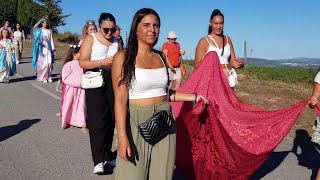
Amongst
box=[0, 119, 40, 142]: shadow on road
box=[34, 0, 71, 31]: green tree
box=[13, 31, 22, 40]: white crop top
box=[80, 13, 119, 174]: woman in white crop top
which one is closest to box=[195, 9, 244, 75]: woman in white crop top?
box=[80, 13, 119, 174]: woman in white crop top

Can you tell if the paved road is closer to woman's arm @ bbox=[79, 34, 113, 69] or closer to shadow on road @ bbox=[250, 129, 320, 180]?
shadow on road @ bbox=[250, 129, 320, 180]

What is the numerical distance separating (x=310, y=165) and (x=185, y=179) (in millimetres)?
1811

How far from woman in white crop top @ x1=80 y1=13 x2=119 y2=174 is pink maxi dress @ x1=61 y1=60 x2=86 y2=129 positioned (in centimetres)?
227

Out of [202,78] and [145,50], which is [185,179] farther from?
[145,50]

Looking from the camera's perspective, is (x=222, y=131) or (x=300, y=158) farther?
(x=300, y=158)

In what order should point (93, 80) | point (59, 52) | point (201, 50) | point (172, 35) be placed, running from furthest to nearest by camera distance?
point (59, 52) < point (172, 35) < point (201, 50) < point (93, 80)

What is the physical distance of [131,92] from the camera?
10.6 feet

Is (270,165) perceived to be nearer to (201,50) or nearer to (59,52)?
(201,50)

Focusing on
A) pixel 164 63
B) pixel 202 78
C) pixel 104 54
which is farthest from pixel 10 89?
pixel 164 63

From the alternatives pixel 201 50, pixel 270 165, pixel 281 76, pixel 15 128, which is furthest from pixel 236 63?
pixel 281 76

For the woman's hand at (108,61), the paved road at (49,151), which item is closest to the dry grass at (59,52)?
the paved road at (49,151)

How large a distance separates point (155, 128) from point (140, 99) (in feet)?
0.78

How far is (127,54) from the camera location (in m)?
3.18

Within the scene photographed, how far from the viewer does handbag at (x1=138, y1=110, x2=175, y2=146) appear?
322cm
